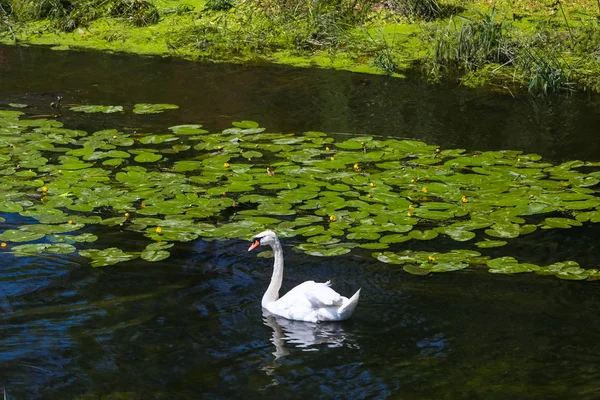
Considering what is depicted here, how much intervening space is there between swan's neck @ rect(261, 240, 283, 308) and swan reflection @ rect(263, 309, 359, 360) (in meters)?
0.08

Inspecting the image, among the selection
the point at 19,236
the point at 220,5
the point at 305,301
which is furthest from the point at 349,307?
the point at 220,5

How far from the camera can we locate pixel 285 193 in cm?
748

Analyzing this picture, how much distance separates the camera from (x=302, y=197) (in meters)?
7.39

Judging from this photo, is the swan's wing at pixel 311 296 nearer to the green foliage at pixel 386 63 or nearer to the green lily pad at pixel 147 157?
the green lily pad at pixel 147 157

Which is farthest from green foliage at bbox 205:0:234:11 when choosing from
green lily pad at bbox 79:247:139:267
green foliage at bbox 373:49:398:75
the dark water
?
green lily pad at bbox 79:247:139:267

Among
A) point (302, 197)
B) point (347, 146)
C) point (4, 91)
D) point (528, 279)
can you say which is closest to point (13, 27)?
point (4, 91)

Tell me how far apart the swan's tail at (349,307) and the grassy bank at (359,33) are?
562 centimetres

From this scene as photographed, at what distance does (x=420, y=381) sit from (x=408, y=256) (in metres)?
1.62

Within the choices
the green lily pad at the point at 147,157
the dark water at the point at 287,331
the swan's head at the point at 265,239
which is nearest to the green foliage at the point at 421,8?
the green lily pad at the point at 147,157

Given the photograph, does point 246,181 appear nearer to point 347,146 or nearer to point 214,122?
point 347,146

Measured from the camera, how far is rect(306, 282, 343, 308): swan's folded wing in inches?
217

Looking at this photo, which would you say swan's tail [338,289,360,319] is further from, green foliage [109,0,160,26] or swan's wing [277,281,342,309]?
green foliage [109,0,160,26]

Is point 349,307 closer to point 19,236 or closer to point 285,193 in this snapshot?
point 285,193

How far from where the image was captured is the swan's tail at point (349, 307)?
5.47m
